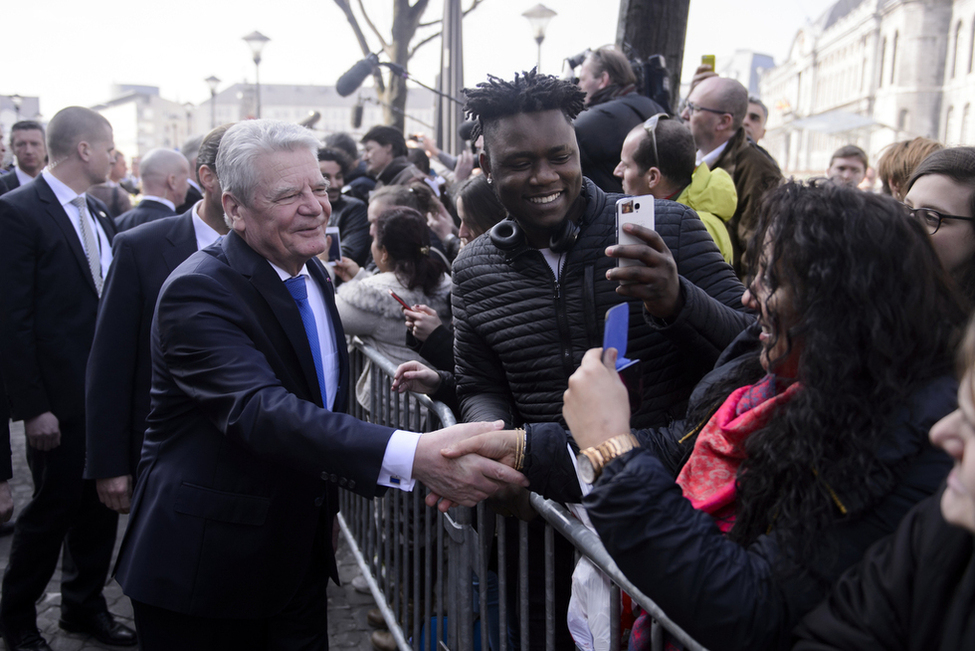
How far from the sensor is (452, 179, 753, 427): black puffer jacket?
2.26m

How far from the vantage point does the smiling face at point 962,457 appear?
3.00ft

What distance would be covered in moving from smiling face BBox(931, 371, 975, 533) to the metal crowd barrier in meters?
0.54

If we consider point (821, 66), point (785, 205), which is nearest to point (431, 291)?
point (785, 205)

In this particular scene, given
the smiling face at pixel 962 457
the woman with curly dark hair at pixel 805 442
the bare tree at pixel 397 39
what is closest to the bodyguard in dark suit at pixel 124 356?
the woman with curly dark hair at pixel 805 442

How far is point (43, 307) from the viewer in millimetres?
3607

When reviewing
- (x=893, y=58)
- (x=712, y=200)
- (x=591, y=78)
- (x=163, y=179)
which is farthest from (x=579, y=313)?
(x=893, y=58)

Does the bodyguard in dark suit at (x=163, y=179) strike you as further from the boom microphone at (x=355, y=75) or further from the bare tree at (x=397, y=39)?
the bare tree at (x=397, y=39)

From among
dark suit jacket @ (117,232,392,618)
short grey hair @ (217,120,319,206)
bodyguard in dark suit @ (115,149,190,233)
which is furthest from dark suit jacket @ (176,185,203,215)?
dark suit jacket @ (117,232,392,618)

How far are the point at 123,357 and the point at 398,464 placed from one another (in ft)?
4.77

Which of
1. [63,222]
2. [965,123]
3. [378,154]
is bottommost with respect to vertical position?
[63,222]

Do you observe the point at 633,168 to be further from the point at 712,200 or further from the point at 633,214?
the point at 633,214

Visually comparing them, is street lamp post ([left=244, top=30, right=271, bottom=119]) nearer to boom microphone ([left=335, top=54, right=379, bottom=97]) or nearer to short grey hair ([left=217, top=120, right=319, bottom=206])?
boom microphone ([left=335, top=54, right=379, bottom=97])

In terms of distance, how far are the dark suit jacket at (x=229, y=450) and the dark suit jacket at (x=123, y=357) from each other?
76cm

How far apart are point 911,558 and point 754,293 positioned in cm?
61
